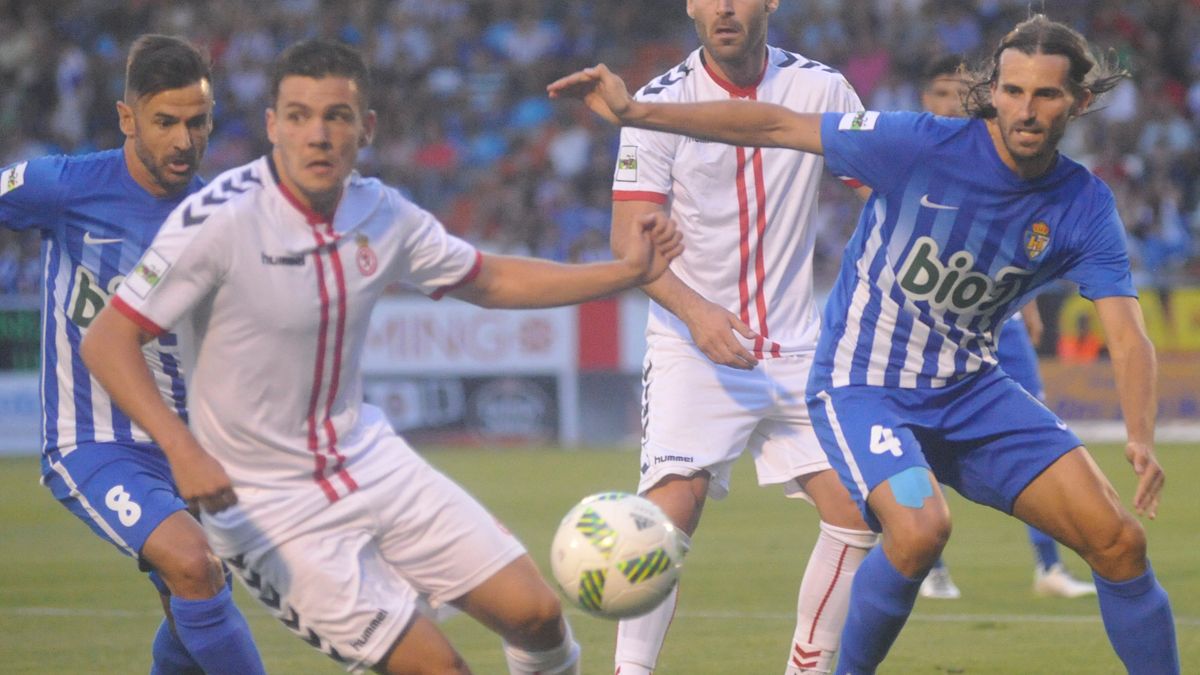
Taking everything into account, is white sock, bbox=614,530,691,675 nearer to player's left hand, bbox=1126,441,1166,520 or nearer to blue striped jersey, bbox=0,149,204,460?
player's left hand, bbox=1126,441,1166,520

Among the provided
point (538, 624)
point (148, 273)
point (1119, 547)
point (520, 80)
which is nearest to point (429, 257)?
point (148, 273)

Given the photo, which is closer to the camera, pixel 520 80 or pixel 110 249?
pixel 110 249

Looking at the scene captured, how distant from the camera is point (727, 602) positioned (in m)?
8.62

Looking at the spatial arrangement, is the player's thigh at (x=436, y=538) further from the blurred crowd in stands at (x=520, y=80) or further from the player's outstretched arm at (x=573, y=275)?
the blurred crowd in stands at (x=520, y=80)

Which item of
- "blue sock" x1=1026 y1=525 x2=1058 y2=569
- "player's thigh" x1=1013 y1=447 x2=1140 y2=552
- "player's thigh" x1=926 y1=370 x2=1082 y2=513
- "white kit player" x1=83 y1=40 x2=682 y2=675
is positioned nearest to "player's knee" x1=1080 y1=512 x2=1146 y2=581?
"player's thigh" x1=1013 y1=447 x2=1140 y2=552

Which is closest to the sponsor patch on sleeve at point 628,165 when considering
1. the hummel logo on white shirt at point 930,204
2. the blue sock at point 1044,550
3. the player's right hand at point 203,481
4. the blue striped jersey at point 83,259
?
the hummel logo on white shirt at point 930,204

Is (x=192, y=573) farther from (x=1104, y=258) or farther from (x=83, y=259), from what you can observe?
(x=1104, y=258)

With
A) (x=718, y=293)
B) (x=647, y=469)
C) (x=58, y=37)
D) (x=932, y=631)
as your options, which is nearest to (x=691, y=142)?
(x=718, y=293)

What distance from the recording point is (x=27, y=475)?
50.5 ft

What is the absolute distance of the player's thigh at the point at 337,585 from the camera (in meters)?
4.50


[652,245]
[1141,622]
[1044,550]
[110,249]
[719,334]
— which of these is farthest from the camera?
[1044,550]

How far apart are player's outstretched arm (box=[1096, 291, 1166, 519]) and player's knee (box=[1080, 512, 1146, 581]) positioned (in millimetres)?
70

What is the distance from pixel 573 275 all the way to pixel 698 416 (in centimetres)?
125

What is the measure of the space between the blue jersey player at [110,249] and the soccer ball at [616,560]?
4.62 feet
